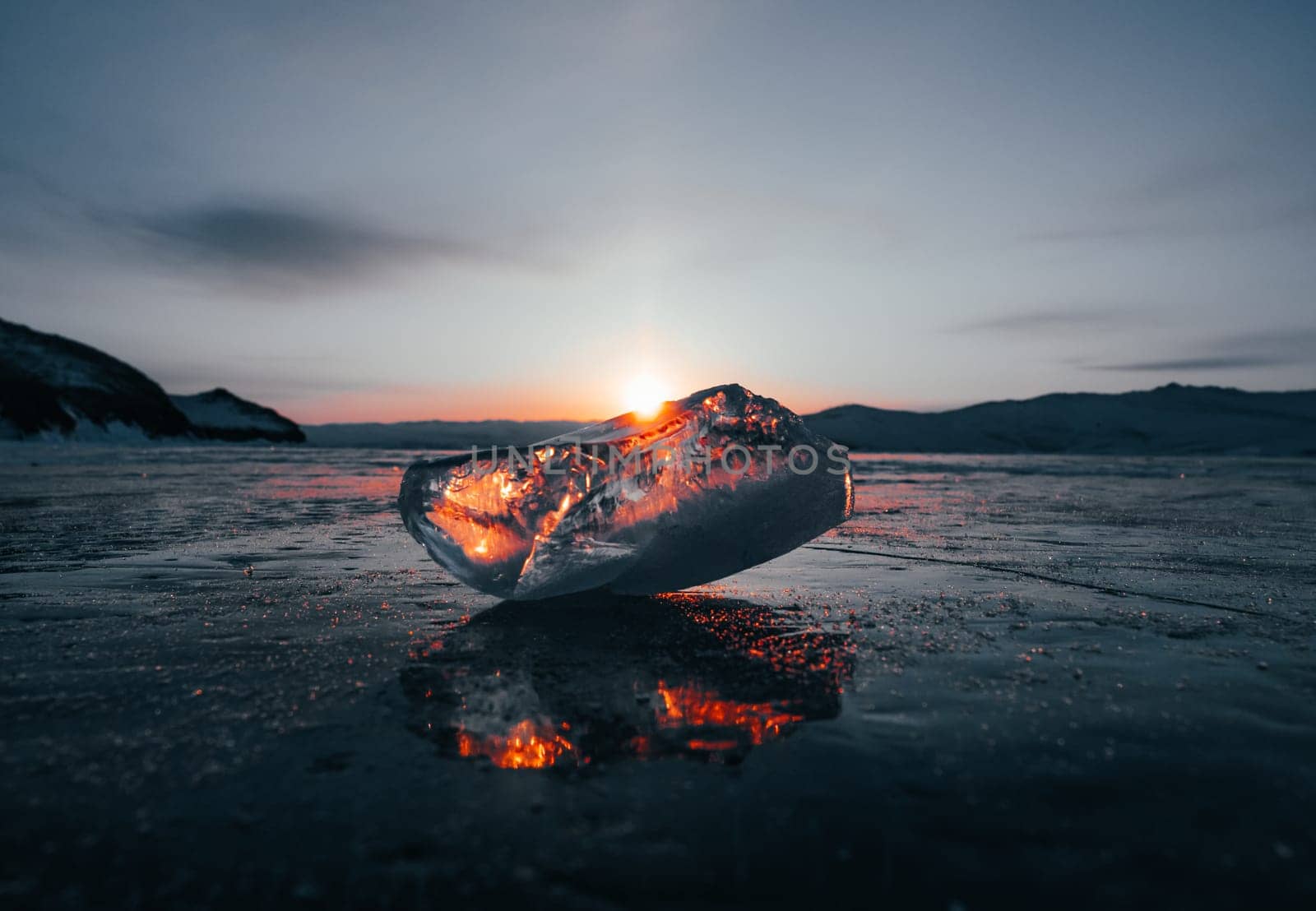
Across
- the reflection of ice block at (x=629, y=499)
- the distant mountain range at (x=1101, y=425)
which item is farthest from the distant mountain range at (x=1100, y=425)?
the reflection of ice block at (x=629, y=499)

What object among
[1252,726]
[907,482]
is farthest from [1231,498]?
[1252,726]

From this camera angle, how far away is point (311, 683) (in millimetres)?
1869

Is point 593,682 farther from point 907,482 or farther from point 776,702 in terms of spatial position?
point 907,482

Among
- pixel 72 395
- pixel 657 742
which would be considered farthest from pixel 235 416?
pixel 657 742

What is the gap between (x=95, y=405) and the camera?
2128 inches

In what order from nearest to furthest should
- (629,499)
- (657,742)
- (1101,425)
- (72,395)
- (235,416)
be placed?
(657,742), (629,499), (1101,425), (72,395), (235,416)

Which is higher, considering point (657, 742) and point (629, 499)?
point (629, 499)

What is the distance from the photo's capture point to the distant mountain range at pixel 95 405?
141 feet

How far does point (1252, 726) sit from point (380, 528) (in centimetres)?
516

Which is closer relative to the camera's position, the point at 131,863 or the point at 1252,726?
the point at 131,863

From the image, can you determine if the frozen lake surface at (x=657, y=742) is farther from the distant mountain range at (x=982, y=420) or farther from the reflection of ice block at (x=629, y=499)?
the distant mountain range at (x=982, y=420)

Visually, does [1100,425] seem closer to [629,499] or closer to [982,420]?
[982,420]

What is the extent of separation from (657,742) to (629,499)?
56.1 inches

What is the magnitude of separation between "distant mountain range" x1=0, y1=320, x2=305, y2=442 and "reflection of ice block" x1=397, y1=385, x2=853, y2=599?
4650cm
